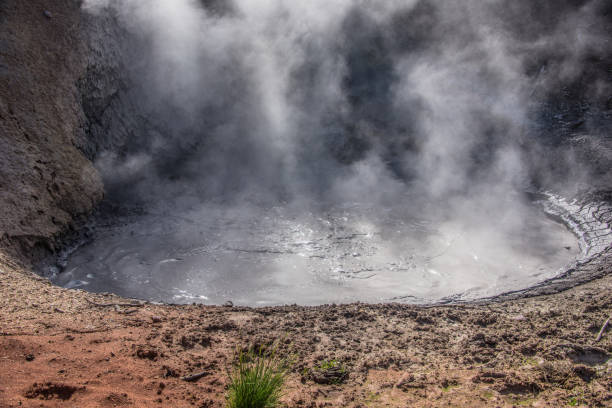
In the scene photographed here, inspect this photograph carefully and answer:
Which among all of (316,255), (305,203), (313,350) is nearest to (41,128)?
(305,203)

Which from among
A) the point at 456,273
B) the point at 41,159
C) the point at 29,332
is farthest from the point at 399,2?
the point at 29,332

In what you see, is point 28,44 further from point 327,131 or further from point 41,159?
A: point 327,131

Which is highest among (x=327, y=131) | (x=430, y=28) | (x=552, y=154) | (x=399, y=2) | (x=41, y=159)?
(x=399, y=2)

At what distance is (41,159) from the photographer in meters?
6.29

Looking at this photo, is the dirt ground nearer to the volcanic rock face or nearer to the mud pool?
the mud pool

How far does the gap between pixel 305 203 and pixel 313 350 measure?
4.21 m

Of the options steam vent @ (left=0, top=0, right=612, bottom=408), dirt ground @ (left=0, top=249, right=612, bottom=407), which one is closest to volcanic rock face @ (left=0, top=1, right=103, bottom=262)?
steam vent @ (left=0, top=0, right=612, bottom=408)

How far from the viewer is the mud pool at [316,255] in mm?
5477

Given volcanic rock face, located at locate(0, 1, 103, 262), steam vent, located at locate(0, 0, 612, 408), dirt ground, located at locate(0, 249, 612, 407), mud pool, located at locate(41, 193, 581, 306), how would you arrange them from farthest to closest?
volcanic rock face, located at locate(0, 1, 103, 262) → mud pool, located at locate(41, 193, 581, 306) → steam vent, located at locate(0, 0, 612, 408) → dirt ground, located at locate(0, 249, 612, 407)

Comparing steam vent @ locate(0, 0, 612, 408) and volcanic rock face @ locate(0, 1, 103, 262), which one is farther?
volcanic rock face @ locate(0, 1, 103, 262)

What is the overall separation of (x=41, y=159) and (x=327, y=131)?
5.67 m

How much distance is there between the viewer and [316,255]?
20.5ft

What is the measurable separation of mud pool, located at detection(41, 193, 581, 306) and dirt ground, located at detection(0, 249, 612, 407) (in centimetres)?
72

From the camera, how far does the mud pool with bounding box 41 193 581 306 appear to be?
216 inches
